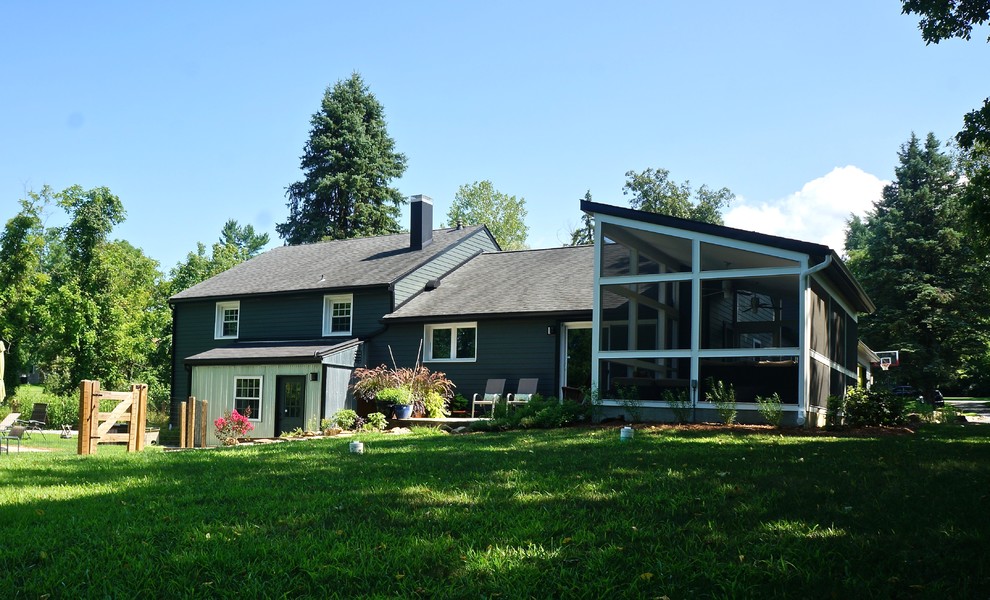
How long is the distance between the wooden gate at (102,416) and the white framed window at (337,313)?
10.1 meters

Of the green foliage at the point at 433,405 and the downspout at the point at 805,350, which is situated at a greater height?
the downspout at the point at 805,350

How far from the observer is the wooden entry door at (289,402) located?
67.9 feet

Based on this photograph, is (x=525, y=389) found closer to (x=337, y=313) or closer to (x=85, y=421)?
(x=337, y=313)

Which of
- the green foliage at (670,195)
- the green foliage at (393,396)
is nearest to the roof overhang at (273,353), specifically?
the green foliage at (393,396)

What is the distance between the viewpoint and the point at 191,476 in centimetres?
761

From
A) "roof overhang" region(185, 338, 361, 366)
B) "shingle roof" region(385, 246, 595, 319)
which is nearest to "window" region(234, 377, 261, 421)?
"roof overhang" region(185, 338, 361, 366)

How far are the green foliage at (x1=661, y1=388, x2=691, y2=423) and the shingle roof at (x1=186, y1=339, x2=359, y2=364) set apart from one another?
9428mm

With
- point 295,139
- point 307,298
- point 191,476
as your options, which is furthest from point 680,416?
point 295,139

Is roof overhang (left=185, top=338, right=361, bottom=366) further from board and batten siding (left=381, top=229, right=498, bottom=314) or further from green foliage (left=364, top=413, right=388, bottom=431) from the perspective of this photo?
green foliage (left=364, top=413, right=388, bottom=431)

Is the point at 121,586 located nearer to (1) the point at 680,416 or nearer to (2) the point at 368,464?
(2) the point at 368,464

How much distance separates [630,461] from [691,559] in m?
3.76

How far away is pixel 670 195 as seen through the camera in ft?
146

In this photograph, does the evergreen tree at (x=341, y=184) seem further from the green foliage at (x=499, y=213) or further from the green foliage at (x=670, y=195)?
the green foliage at (x=670, y=195)

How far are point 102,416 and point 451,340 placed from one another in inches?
403
